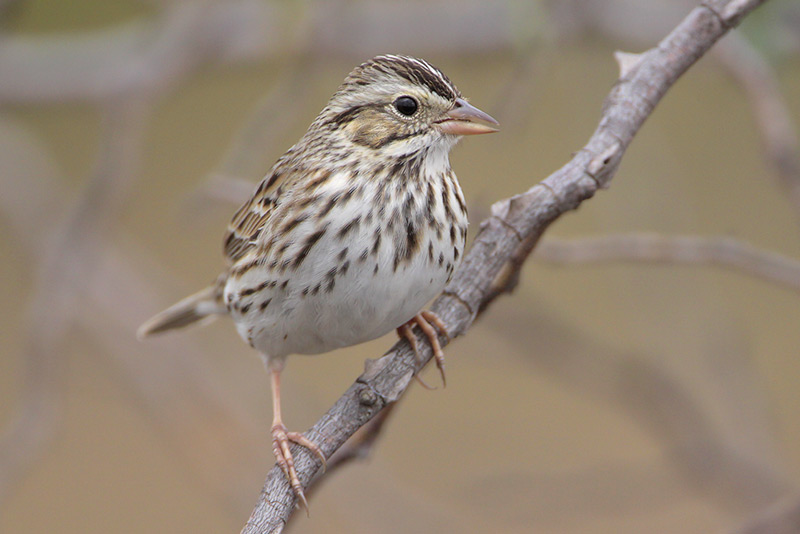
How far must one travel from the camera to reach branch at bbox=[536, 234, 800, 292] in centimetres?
293

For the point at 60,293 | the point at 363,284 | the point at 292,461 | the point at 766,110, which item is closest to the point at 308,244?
the point at 363,284

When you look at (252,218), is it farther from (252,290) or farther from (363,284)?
(363,284)

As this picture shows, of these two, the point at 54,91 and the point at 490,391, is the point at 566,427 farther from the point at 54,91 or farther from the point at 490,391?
the point at 54,91

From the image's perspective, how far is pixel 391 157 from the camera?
2.77 metres

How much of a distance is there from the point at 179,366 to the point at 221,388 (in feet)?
1.37

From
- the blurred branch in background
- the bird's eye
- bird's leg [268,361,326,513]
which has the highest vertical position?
the bird's eye

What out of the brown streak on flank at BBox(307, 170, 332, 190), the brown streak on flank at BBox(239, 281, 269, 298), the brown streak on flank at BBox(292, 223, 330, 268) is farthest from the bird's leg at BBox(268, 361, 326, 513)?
the brown streak on flank at BBox(307, 170, 332, 190)

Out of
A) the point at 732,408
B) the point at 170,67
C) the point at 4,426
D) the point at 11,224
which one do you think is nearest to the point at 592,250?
the point at 732,408

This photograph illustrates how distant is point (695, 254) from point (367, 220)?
3.46 feet

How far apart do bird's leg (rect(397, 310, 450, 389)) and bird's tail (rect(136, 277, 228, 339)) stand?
→ 1067 mm

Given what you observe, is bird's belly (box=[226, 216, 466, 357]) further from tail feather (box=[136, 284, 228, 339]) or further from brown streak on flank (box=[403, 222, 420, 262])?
tail feather (box=[136, 284, 228, 339])

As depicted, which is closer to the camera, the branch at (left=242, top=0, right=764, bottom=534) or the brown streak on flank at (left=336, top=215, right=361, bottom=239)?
the branch at (left=242, top=0, right=764, bottom=534)

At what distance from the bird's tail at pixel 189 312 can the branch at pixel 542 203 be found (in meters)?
1.31

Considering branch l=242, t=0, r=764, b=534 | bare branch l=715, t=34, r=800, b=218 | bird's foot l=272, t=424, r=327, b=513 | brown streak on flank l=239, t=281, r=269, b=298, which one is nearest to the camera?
bird's foot l=272, t=424, r=327, b=513
